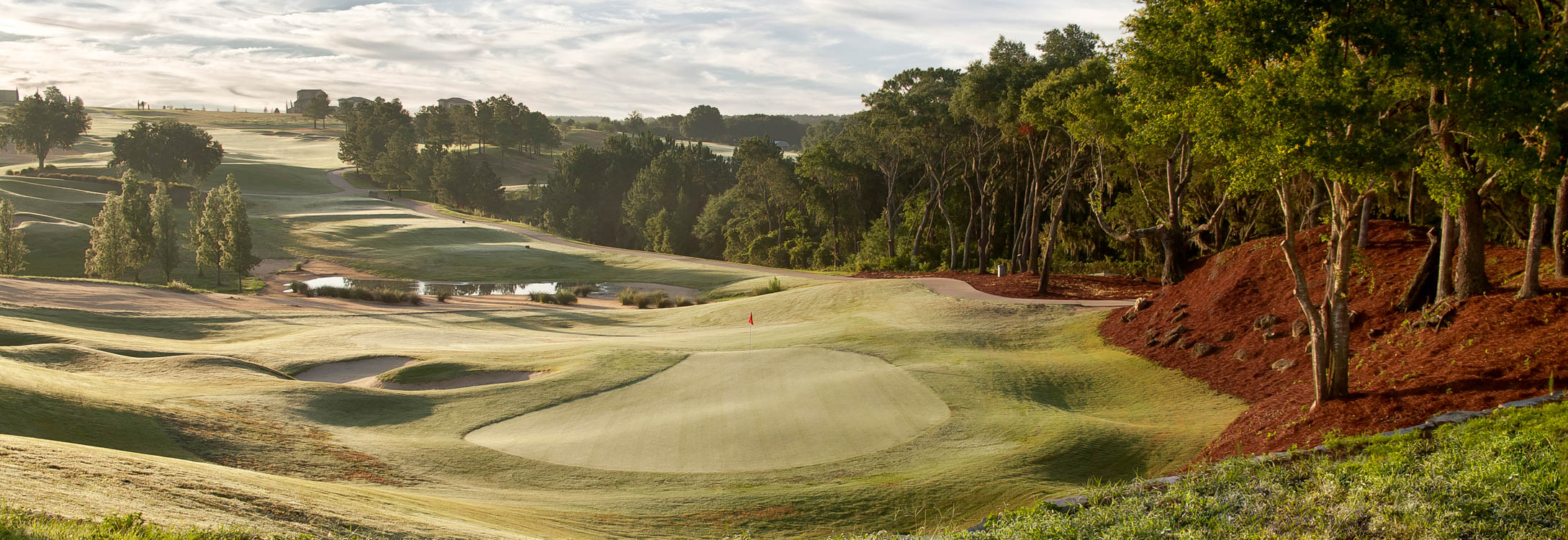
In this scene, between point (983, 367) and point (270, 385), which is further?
point (983, 367)

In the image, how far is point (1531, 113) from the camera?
10.9m

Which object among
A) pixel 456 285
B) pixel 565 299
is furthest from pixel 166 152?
pixel 565 299

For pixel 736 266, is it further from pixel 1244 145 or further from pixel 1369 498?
pixel 1369 498

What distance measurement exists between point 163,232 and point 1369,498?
2275 inches

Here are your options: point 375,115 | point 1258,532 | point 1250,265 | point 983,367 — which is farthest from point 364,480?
point 375,115

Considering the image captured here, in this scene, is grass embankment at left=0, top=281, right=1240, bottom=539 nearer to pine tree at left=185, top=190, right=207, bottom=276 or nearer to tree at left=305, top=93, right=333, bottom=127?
pine tree at left=185, top=190, right=207, bottom=276

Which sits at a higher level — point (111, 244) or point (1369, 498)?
point (1369, 498)

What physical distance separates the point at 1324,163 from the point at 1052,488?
537 centimetres

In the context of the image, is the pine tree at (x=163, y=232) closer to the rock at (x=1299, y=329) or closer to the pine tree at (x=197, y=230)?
the pine tree at (x=197, y=230)

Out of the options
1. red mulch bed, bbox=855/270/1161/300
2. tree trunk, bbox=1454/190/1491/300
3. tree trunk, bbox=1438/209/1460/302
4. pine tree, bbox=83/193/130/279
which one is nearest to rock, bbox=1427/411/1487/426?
tree trunk, bbox=1438/209/1460/302

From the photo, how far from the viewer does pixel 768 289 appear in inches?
1698

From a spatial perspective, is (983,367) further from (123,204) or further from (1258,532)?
(123,204)

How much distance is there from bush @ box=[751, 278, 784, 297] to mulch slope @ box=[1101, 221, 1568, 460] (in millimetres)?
20072

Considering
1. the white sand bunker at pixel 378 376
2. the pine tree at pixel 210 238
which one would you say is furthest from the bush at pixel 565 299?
the white sand bunker at pixel 378 376
